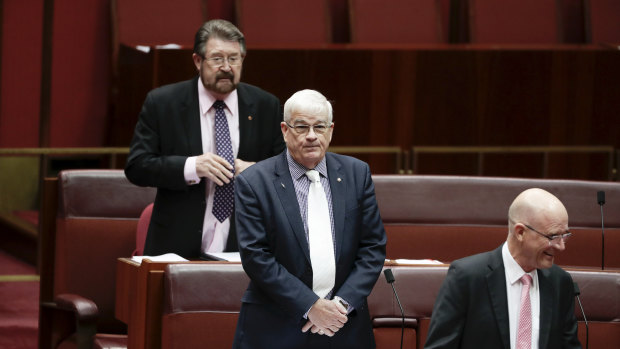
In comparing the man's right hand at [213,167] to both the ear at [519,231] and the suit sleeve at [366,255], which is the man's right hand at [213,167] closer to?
the suit sleeve at [366,255]

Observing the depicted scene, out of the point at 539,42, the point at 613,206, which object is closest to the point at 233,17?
the point at 539,42

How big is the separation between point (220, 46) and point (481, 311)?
952 mm

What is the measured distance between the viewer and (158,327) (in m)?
2.28

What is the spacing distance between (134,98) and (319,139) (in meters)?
2.33

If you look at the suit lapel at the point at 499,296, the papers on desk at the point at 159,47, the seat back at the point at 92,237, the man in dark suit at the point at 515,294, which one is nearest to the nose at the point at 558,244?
the man in dark suit at the point at 515,294

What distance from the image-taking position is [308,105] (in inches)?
76.5

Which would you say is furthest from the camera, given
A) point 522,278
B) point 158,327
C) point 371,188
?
point 158,327

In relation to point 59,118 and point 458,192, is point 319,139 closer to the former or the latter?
point 458,192

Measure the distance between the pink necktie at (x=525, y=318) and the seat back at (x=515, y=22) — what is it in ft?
9.94

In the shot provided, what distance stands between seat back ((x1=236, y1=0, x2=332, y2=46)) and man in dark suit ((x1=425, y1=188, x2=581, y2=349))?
9.36 feet

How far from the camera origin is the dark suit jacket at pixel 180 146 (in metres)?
2.47

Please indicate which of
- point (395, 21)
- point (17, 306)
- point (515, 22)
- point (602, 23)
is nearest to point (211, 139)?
point (17, 306)

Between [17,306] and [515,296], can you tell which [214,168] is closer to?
[515,296]

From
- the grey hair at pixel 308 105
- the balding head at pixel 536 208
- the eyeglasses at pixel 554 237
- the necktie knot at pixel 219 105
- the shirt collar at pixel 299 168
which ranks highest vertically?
the necktie knot at pixel 219 105
